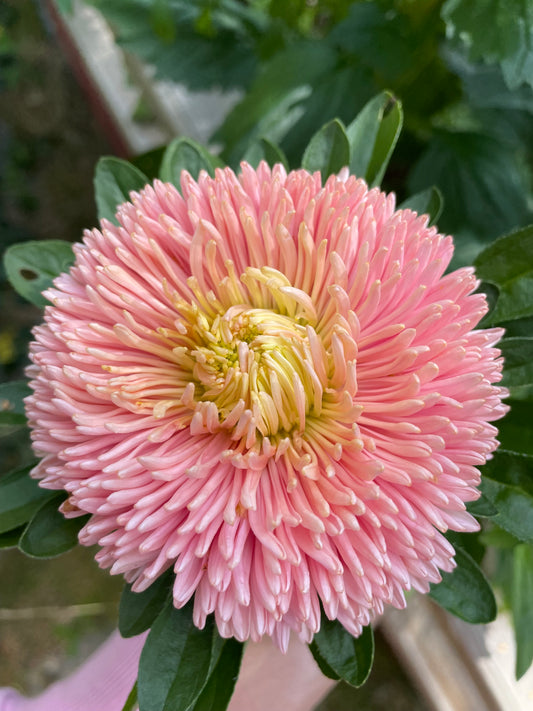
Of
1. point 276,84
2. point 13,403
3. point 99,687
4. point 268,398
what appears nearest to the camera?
point 268,398

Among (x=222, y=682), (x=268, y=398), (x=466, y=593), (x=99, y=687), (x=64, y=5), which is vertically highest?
(x=64, y=5)

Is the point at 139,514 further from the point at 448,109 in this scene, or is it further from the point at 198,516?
the point at 448,109

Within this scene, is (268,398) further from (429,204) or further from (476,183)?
(476,183)

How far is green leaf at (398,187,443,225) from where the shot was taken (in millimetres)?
537

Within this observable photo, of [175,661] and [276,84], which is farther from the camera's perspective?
[276,84]

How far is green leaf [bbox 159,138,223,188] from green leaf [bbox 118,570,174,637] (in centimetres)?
35

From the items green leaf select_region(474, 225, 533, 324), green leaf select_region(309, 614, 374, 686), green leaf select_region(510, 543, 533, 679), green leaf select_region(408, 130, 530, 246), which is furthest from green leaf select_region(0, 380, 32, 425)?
green leaf select_region(408, 130, 530, 246)

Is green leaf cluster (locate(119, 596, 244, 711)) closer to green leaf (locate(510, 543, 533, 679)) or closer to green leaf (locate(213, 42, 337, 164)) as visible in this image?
green leaf (locate(510, 543, 533, 679))

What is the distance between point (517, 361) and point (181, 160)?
34 cm

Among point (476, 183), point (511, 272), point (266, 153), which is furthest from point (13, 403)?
point (476, 183)

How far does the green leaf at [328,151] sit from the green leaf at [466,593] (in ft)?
1.07

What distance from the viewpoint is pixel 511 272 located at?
0.49 metres

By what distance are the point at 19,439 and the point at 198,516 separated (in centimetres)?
108

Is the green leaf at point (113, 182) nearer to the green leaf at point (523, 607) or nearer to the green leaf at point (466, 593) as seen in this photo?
the green leaf at point (466, 593)
